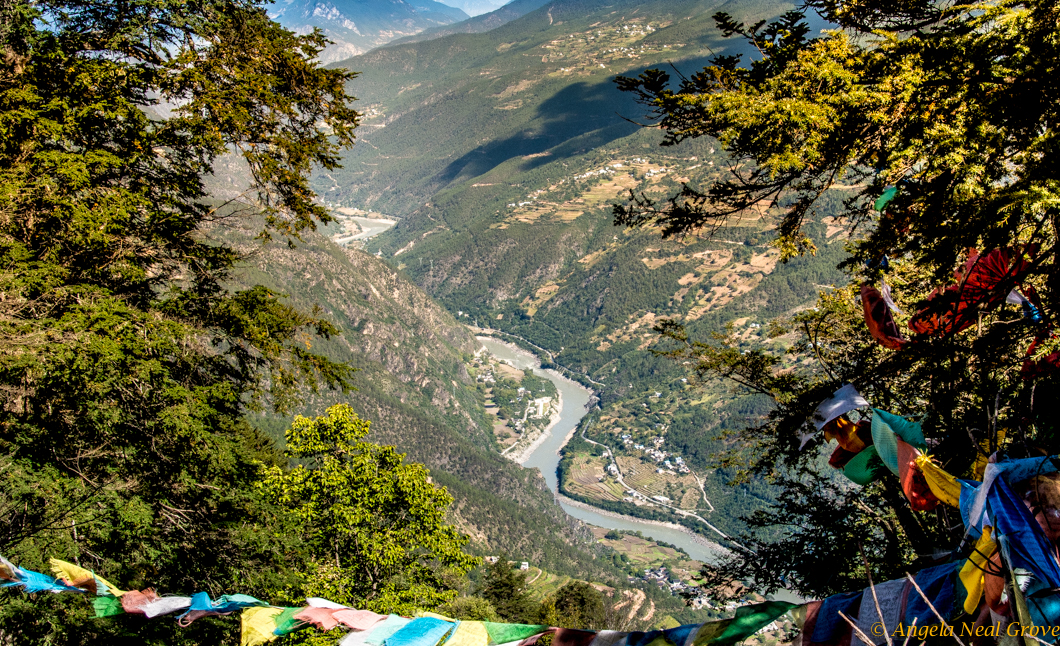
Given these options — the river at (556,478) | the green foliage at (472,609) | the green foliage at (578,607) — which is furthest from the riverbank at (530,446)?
the green foliage at (472,609)

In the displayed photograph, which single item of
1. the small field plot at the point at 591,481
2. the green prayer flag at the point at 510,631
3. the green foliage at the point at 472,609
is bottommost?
the small field plot at the point at 591,481

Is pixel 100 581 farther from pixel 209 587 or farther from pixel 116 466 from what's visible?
pixel 209 587

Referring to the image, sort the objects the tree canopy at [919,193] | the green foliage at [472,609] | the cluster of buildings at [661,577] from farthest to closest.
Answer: the cluster of buildings at [661,577] < the green foliage at [472,609] < the tree canopy at [919,193]

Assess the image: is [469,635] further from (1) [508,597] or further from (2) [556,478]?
(2) [556,478]

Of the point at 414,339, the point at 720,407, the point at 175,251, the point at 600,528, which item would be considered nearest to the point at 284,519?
the point at 175,251

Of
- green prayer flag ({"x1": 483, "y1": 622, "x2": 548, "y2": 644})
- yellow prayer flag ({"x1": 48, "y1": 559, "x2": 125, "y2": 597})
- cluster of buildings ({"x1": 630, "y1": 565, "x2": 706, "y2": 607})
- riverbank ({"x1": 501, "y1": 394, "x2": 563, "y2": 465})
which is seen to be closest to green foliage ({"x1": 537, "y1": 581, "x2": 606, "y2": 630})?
Result: yellow prayer flag ({"x1": 48, "y1": 559, "x2": 125, "y2": 597})

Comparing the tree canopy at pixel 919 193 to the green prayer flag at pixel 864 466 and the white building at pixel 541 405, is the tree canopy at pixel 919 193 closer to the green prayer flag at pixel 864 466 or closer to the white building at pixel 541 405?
the green prayer flag at pixel 864 466
